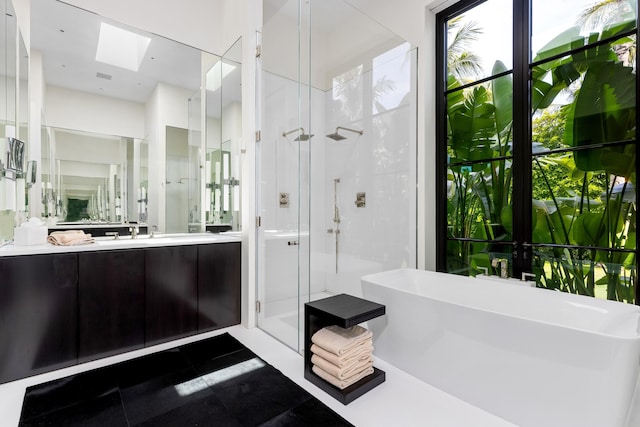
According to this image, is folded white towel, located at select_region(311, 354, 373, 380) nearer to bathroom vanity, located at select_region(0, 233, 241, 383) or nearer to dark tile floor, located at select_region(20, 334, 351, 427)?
dark tile floor, located at select_region(20, 334, 351, 427)

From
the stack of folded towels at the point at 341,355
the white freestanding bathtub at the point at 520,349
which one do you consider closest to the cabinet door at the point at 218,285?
the stack of folded towels at the point at 341,355

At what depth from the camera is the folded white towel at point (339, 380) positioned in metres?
1.93

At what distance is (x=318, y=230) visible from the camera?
3.35 m

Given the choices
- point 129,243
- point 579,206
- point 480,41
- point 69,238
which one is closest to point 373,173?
point 480,41

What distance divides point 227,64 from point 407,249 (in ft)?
8.62

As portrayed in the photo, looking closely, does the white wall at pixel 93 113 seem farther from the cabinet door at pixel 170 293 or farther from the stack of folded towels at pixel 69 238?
the cabinet door at pixel 170 293

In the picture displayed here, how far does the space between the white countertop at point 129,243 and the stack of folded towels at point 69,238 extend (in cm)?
4

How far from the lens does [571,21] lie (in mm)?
2264

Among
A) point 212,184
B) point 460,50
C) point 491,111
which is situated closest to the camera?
point 491,111

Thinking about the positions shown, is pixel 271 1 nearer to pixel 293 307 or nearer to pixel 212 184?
pixel 212 184

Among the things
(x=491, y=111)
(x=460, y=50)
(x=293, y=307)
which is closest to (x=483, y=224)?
(x=491, y=111)

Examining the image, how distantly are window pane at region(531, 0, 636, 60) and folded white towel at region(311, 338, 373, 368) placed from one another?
2.52 meters

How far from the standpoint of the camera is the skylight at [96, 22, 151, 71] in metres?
2.66

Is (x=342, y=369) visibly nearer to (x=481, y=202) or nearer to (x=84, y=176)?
(x=481, y=202)
